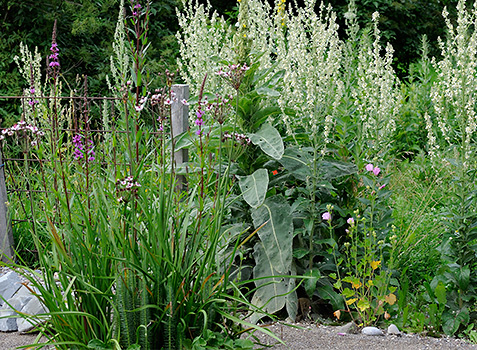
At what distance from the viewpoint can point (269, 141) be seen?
329 cm

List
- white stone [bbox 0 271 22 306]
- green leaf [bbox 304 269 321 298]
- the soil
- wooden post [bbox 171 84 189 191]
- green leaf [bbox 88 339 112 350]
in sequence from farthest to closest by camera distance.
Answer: wooden post [bbox 171 84 189 191] → white stone [bbox 0 271 22 306] → green leaf [bbox 304 269 321 298] → the soil → green leaf [bbox 88 339 112 350]

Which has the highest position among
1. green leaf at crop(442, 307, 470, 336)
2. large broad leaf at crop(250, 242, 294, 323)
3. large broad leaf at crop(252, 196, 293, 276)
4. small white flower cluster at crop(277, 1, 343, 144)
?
small white flower cluster at crop(277, 1, 343, 144)

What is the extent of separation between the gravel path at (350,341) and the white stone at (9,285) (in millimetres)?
1989

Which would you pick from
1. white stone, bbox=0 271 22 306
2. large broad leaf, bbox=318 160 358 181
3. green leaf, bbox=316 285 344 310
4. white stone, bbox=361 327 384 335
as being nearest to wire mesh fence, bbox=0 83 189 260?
white stone, bbox=0 271 22 306

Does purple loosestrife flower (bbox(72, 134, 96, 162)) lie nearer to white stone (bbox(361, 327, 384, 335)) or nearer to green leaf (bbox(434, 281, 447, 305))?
white stone (bbox(361, 327, 384, 335))

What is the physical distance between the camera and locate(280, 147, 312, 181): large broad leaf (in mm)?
3402

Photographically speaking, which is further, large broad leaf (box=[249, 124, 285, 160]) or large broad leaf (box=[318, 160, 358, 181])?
large broad leaf (box=[318, 160, 358, 181])

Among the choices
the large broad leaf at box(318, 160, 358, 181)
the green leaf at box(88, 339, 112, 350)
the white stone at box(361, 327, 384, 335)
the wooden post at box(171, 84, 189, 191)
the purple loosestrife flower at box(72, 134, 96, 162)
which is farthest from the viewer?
the wooden post at box(171, 84, 189, 191)

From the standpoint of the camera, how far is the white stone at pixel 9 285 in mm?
3971

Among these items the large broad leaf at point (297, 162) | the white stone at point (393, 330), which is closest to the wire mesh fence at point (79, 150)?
the large broad leaf at point (297, 162)

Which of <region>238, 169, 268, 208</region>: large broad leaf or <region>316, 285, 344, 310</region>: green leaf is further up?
<region>238, 169, 268, 208</region>: large broad leaf

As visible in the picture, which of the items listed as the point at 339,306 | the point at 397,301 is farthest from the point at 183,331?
the point at 397,301

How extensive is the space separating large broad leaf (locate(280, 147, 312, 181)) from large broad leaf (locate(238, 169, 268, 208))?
0.22 meters

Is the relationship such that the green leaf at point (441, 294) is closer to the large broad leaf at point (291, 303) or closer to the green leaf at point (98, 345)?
the large broad leaf at point (291, 303)
